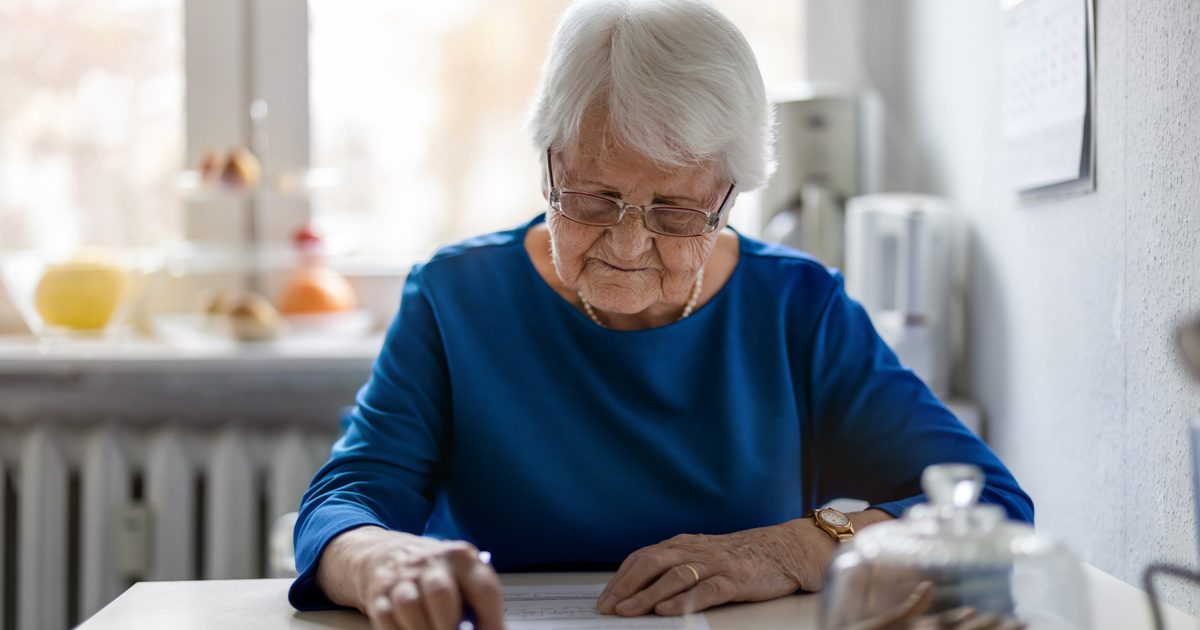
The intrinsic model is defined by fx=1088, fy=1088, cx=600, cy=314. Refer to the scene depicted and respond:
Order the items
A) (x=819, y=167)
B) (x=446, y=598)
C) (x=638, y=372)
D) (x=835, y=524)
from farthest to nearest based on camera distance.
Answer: (x=819, y=167)
(x=638, y=372)
(x=835, y=524)
(x=446, y=598)

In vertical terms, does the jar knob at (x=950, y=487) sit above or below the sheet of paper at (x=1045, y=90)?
below

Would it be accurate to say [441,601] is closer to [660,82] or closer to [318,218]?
[660,82]

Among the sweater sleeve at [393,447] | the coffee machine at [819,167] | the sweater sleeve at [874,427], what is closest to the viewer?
the sweater sleeve at [393,447]

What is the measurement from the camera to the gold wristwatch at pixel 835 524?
1077mm

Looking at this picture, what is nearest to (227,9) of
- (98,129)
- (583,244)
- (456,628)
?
(98,129)

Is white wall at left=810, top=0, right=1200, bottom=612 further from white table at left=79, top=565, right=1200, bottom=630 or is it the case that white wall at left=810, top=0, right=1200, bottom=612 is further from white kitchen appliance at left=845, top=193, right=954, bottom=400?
white table at left=79, top=565, right=1200, bottom=630

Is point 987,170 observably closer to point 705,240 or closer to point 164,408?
point 705,240

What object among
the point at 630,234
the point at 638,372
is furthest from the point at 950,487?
the point at 638,372

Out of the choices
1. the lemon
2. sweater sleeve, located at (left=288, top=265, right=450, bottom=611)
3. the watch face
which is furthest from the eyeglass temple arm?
the lemon

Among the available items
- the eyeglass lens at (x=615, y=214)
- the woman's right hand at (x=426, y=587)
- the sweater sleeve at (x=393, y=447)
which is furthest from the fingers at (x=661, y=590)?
the eyeglass lens at (x=615, y=214)

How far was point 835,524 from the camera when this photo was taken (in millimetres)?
1089

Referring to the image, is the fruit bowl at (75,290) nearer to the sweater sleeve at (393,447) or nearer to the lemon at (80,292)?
the lemon at (80,292)

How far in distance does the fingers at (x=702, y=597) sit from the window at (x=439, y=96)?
159 cm

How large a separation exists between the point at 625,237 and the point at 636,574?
372 millimetres
